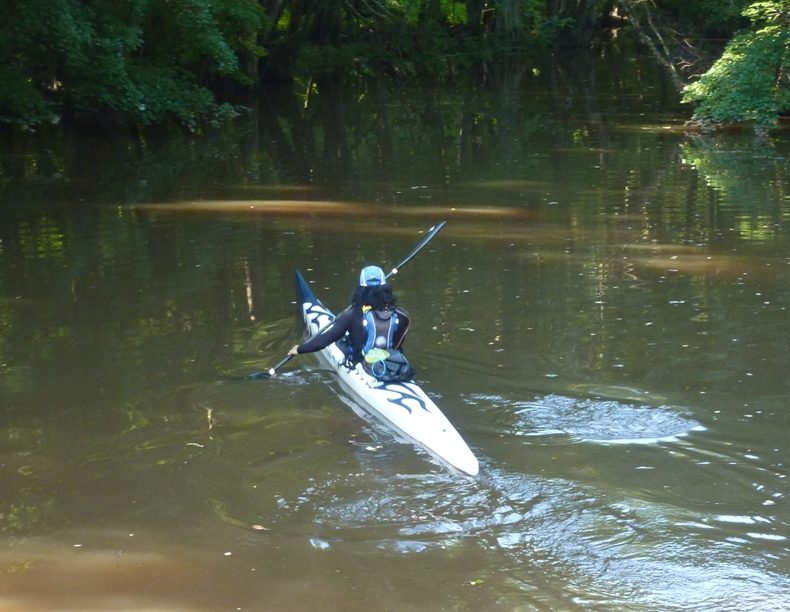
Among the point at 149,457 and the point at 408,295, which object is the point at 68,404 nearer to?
the point at 149,457

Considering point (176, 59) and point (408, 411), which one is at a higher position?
point (176, 59)

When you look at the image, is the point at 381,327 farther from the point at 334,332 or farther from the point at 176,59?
the point at 176,59

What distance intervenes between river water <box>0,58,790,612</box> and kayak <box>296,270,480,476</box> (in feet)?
0.47

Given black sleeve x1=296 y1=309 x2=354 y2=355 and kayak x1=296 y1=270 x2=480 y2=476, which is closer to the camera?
kayak x1=296 y1=270 x2=480 y2=476

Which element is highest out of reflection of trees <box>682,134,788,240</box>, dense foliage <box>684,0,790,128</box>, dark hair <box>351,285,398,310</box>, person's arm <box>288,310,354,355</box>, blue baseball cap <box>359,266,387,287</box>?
dense foliage <box>684,0,790,128</box>

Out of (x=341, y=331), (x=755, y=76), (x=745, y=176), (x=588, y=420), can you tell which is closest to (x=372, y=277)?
(x=341, y=331)

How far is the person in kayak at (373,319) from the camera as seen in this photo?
7191mm

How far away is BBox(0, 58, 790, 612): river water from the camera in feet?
16.6

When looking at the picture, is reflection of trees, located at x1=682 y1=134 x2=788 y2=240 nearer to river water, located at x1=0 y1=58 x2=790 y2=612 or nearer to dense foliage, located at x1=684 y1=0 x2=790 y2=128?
river water, located at x1=0 y1=58 x2=790 y2=612

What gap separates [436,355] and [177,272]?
153 inches

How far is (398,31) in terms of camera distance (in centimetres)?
4266

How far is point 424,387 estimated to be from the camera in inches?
297

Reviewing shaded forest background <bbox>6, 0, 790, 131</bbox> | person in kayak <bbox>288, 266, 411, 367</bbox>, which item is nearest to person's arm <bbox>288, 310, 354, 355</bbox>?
person in kayak <bbox>288, 266, 411, 367</bbox>

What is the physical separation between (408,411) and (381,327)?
73cm
